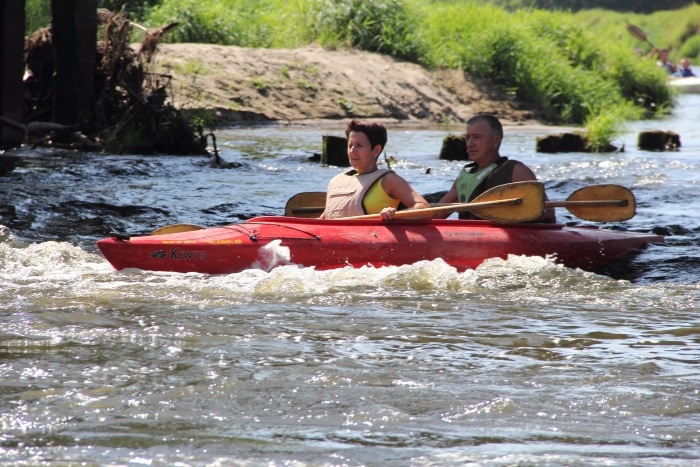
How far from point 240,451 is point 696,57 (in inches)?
2320

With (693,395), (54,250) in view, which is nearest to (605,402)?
(693,395)

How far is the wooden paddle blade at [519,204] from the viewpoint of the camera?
6398mm

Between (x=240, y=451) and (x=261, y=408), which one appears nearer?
(x=240, y=451)

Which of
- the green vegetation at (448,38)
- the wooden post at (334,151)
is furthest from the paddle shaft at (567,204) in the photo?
the green vegetation at (448,38)

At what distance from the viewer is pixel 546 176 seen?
11805 millimetres

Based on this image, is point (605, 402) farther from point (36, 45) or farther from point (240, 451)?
point (36, 45)

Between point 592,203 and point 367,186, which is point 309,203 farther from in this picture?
point 592,203

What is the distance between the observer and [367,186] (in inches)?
251

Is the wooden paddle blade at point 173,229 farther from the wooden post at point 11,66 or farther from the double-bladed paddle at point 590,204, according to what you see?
the wooden post at point 11,66

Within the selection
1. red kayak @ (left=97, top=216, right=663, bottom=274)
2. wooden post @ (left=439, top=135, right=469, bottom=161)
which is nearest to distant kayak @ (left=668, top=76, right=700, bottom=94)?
wooden post @ (left=439, top=135, right=469, bottom=161)

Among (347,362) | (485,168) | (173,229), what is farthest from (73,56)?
(347,362)

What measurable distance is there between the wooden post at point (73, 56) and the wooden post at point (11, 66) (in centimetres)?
236

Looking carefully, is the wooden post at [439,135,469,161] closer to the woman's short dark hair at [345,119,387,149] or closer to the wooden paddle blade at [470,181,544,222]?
the wooden paddle blade at [470,181,544,222]

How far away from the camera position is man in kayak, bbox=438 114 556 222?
6.68 metres
